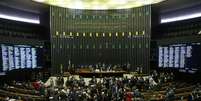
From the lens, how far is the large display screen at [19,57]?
17.2 m

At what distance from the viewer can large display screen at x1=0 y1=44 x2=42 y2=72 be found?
679 inches

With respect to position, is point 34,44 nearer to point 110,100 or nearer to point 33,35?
point 33,35

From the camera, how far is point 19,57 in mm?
19406

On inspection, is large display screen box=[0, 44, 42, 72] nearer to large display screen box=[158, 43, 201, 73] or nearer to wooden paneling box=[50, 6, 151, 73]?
wooden paneling box=[50, 6, 151, 73]

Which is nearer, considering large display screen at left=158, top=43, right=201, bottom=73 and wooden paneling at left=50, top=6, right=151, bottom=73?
large display screen at left=158, top=43, right=201, bottom=73

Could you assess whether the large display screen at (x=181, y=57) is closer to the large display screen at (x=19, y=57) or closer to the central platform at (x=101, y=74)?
the central platform at (x=101, y=74)

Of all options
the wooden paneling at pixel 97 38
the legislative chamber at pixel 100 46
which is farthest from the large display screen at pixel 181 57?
the wooden paneling at pixel 97 38

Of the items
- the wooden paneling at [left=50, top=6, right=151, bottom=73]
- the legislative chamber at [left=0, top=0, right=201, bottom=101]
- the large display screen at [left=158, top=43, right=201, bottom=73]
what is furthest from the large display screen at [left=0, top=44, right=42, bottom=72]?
the large display screen at [left=158, top=43, right=201, bottom=73]

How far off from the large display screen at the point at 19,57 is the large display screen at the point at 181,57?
32.7 feet

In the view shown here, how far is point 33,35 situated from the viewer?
2283cm

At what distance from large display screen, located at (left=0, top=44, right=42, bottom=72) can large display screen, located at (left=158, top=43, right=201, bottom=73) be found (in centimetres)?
997

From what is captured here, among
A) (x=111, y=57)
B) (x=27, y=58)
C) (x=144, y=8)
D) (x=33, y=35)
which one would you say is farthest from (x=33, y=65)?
(x=144, y=8)

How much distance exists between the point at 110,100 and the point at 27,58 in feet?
33.6

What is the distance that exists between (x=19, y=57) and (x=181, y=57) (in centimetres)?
1151
